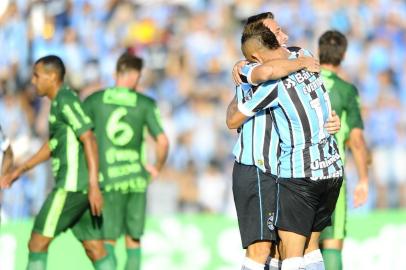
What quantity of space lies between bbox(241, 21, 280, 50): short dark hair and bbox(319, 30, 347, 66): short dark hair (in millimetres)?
Result: 1713

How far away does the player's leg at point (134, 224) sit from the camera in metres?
8.50

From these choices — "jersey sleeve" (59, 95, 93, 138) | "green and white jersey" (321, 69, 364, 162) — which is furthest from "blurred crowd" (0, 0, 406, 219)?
"green and white jersey" (321, 69, 364, 162)

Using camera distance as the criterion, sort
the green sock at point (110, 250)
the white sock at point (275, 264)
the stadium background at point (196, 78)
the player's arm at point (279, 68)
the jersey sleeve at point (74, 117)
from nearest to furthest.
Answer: the player's arm at point (279, 68), the white sock at point (275, 264), the jersey sleeve at point (74, 117), the green sock at point (110, 250), the stadium background at point (196, 78)

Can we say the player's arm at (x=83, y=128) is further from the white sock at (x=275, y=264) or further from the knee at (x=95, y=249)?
the white sock at (x=275, y=264)

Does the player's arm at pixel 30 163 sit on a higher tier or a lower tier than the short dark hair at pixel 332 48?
lower

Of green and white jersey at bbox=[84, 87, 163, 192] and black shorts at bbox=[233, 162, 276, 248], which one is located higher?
green and white jersey at bbox=[84, 87, 163, 192]

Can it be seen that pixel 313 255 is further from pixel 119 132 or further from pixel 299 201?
pixel 119 132

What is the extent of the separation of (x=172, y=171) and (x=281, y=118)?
6.05 m

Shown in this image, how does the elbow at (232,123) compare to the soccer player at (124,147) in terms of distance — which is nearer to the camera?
the elbow at (232,123)

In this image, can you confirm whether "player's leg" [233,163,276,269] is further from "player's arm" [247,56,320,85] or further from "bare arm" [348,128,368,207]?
"bare arm" [348,128,368,207]

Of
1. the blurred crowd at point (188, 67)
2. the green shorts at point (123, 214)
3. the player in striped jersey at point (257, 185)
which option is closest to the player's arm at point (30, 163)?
the green shorts at point (123, 214)

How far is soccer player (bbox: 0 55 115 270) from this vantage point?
741 cm

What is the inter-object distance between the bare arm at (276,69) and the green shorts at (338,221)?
2.05 m

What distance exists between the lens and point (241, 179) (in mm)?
6191
